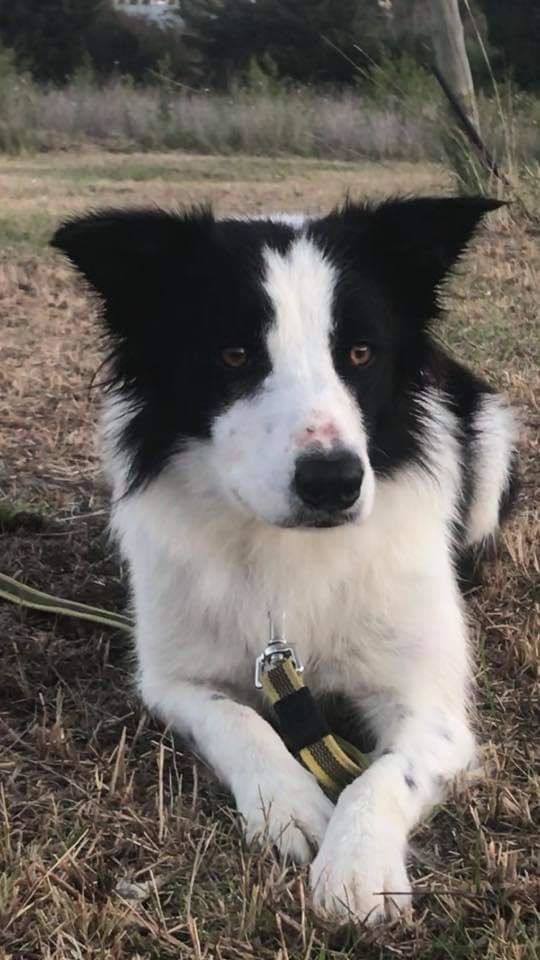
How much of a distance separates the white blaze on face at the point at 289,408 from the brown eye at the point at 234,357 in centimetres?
8

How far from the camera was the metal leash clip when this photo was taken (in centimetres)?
257

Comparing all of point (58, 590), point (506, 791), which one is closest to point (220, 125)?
point (58, 590)

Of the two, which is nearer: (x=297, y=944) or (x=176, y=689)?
(x=297, y=944)

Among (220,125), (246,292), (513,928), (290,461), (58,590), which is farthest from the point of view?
(220,125)

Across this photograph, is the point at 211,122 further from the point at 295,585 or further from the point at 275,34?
the point at 295,585

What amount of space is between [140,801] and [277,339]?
997mm

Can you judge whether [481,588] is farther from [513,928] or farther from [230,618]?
[513,928]

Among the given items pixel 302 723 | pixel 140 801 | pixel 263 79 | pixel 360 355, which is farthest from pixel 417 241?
pixel 263 79

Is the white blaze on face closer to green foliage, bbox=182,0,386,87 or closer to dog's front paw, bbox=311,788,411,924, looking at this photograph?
dog's front paw, bbox=311,788,411,924

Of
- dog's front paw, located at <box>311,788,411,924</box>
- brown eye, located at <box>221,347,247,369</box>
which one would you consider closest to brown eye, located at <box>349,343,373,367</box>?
brown eye, located at <box>221,347,247,369</box>

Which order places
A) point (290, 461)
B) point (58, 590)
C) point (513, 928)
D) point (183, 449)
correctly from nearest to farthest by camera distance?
point (513, 928), point (290, 461), point (183, 449), point (58, 590)

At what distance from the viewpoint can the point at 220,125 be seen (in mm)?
18000

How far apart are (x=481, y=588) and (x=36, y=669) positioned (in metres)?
1.35

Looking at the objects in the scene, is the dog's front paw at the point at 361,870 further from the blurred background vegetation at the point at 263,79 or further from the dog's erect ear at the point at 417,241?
the blurred background vegetation at the point at 263,79
